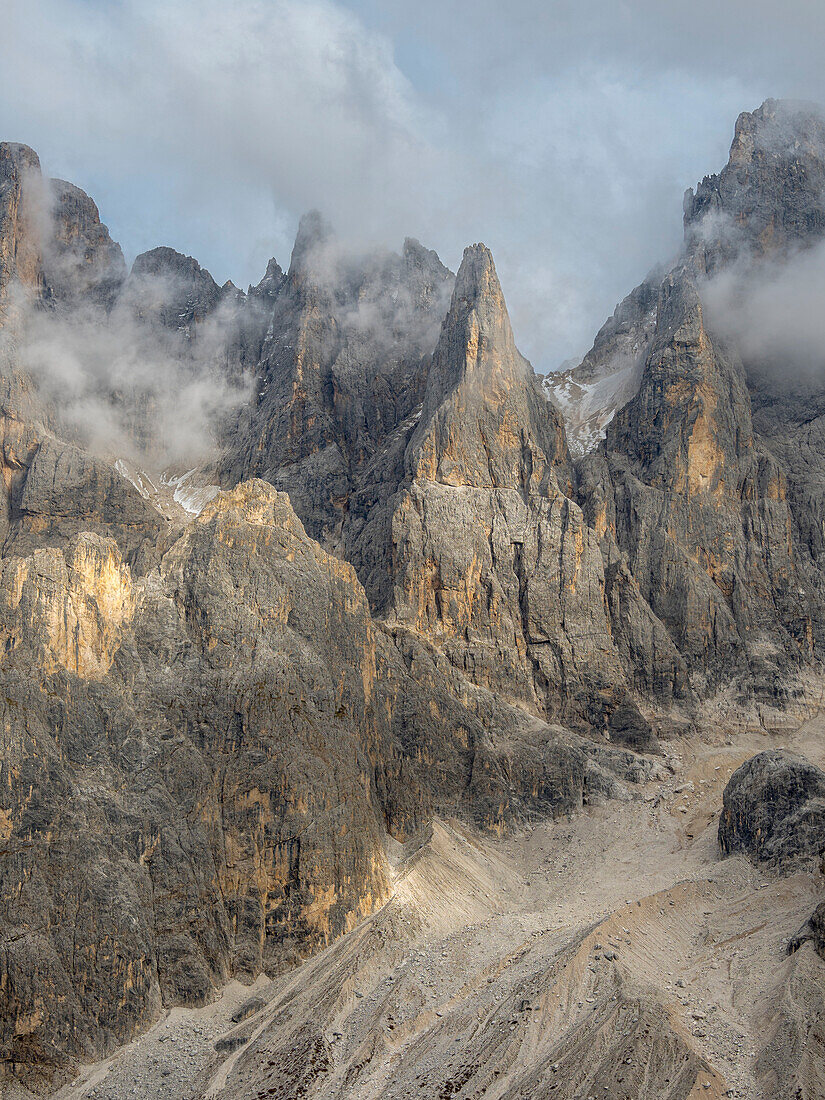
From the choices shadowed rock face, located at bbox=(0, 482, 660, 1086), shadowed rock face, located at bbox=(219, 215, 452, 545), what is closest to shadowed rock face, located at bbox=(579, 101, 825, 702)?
shadowed rock face, located at bbox=(219, 215, 452, 545)

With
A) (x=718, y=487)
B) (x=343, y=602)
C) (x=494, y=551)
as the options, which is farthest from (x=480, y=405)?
(x=343, y=602)

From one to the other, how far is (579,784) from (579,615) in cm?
2370

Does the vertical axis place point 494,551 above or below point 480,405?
below

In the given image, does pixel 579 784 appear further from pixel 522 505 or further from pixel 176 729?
pixel 176 729

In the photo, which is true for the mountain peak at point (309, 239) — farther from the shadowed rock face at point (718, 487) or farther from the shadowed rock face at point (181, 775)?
the shadowed rock face at point (181, 775)

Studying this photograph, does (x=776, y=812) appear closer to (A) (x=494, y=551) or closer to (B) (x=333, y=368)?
(A) (x=494, y=551)

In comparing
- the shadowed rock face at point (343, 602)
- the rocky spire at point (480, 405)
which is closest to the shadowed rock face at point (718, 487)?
the shadowed rock face at point (343, 602)

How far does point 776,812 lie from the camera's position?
274 ft

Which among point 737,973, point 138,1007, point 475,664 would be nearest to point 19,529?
point 475,664

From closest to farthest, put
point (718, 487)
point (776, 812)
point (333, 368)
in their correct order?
point (776, 812), point (718, 487), point (333, 368)

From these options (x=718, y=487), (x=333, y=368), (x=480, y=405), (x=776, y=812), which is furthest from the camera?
(x=333, y=368)

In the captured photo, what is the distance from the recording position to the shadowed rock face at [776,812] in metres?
78.8

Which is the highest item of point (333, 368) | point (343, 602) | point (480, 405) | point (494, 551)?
point (333, 368)

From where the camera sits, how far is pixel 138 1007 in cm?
6475
